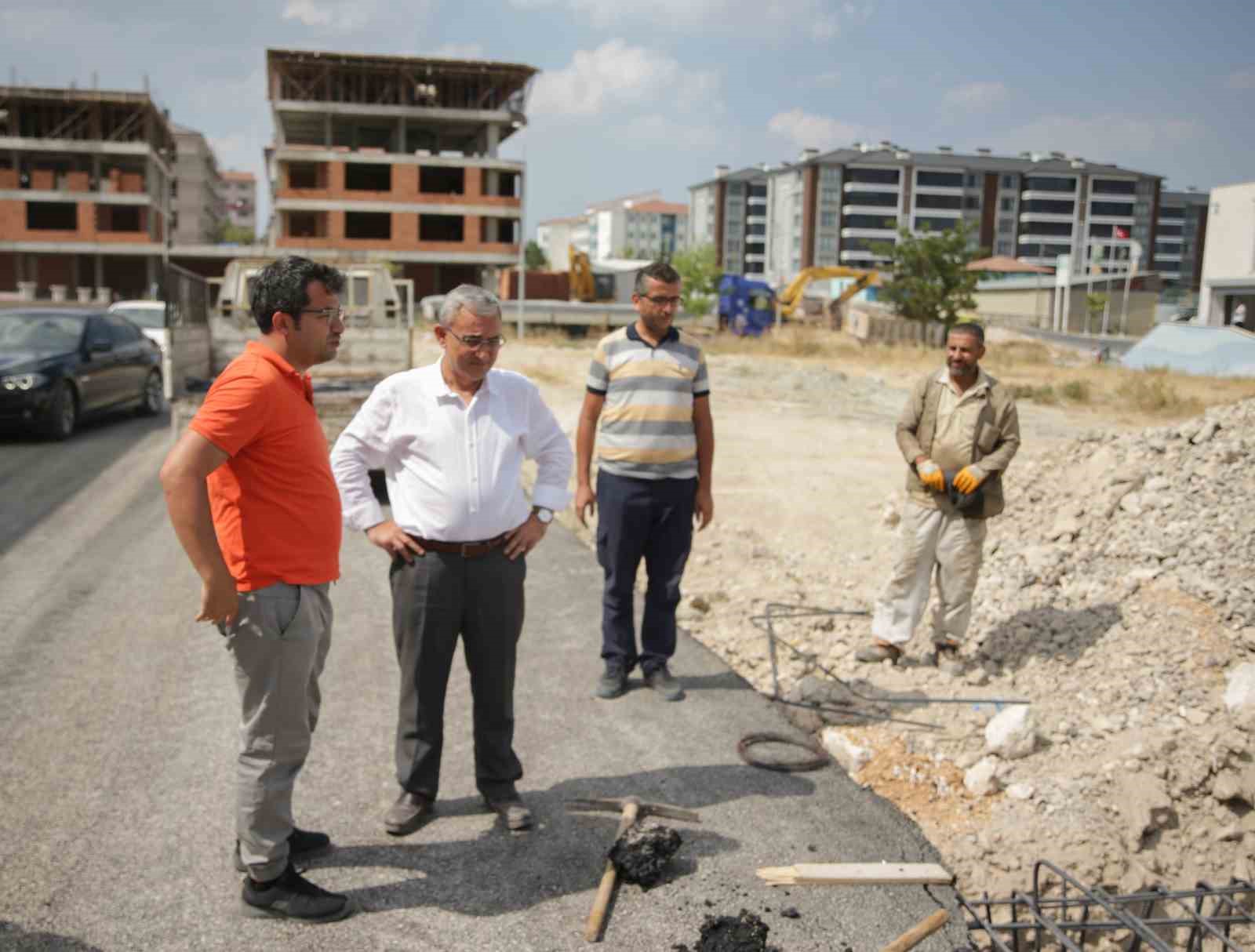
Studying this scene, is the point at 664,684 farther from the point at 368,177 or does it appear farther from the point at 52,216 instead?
the point at 52,216

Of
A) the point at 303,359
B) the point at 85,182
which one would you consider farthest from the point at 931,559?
the point at 85,182

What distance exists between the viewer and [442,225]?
60.3 metres

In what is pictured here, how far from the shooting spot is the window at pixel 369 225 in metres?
59.3

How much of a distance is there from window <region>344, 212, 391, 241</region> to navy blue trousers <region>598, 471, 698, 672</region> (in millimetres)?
56817

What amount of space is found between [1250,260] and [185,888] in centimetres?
5579

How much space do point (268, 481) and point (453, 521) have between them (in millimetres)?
792

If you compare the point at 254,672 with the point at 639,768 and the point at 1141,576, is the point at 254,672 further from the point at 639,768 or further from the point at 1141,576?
the point at 1141,576

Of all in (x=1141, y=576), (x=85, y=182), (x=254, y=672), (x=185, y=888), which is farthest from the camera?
(x=85, y=182)

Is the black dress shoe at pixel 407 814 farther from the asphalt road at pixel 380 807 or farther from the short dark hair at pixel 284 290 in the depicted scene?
the short dark hair at pixel 284 290

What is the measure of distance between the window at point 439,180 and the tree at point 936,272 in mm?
25640

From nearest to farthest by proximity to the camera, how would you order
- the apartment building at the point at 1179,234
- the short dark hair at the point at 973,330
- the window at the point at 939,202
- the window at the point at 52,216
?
the short dark hair at the point at 973,330, the window at the point at 52,216, the window at the point at 939,202, the apartment building at the point at 1179,234

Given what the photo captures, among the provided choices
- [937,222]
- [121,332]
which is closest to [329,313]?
[121,332]

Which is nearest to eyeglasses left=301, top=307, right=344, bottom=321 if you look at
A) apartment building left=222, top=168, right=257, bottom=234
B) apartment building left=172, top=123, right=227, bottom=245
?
apartment building left=172, top=123, right=227, bottom=245

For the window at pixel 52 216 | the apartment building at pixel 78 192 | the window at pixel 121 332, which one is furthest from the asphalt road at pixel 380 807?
the window at pixel 52 216
